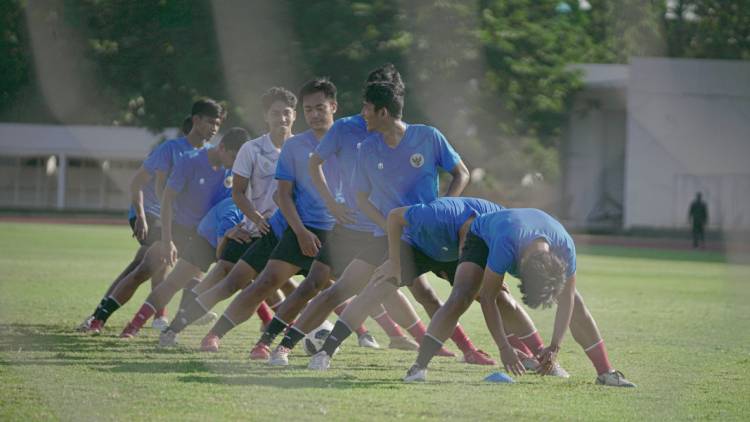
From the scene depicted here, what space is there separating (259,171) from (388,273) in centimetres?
236

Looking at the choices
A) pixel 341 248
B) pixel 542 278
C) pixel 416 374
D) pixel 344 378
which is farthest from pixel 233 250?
pixel 542 278

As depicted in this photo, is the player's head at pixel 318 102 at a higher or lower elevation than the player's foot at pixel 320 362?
higher

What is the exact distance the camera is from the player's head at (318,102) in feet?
33.3

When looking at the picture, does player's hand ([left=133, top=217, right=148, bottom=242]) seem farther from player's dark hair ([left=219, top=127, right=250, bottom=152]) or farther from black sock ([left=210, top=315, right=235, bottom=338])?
black sock ([left=210, top=315, right=235, bottom=338])

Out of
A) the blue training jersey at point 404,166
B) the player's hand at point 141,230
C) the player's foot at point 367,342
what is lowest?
the player's foot at point 367,342

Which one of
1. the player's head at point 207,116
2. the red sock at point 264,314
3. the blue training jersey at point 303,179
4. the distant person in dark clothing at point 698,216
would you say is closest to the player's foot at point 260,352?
the blue training jersey at point 303,179

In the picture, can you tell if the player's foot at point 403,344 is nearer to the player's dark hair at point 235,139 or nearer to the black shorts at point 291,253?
the black shorts at point 291,253

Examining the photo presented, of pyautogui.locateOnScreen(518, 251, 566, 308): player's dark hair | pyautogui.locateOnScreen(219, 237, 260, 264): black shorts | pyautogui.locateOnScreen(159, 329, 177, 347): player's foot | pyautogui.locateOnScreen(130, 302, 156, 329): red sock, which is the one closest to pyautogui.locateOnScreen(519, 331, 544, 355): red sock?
pyautogui.locateOnScreen(518, 251, 566, 308): player's dark hair

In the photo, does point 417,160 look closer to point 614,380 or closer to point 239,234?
point 614,380

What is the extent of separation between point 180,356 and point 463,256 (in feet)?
8.40

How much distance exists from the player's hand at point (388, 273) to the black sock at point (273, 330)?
107cm

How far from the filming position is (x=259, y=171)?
10953mm

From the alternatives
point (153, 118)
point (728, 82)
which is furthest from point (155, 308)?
point (728, 82)

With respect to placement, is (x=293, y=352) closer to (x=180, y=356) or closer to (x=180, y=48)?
(x=180, y=356)
